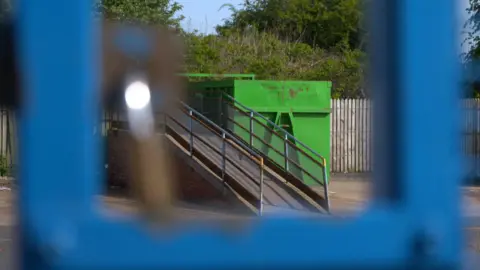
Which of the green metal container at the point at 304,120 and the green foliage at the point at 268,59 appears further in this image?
the green metal container at the point at 304,120

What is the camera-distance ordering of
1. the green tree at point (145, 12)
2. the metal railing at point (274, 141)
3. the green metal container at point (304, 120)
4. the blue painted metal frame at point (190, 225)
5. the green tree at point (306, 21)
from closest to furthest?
the blue painted metal frame at point (190, 225) < the green tree at point (145, 12) < the green tree at point (306, 21) < the metal railing at point (274, 141) < the green metal container at point (304, 120)

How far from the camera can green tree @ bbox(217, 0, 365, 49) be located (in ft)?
4.72

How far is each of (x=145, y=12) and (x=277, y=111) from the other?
9372mm

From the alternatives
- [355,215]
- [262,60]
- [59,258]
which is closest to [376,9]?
[355,215]

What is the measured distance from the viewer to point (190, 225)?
106 centimetres

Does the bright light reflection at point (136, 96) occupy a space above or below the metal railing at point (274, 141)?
above

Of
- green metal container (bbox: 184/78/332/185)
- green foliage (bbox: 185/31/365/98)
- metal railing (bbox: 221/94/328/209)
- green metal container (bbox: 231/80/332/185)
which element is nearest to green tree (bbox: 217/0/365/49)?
green foliage (bbox: 185/31/365/98)

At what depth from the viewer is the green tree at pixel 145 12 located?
131 centimetres

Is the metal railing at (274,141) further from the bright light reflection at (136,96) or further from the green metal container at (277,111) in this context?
the bright light reflection at (136,96)

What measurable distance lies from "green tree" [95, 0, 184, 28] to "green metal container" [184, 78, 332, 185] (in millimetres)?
131

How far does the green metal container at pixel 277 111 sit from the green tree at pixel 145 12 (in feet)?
0.43

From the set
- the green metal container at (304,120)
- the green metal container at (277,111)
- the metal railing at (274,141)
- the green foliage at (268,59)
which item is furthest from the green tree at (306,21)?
the green metal container at (304,120)

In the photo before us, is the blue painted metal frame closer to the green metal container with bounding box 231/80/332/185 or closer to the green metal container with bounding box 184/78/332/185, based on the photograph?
the green metal container with bounding box 184/78/332/185

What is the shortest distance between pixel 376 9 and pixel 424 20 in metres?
0.08
